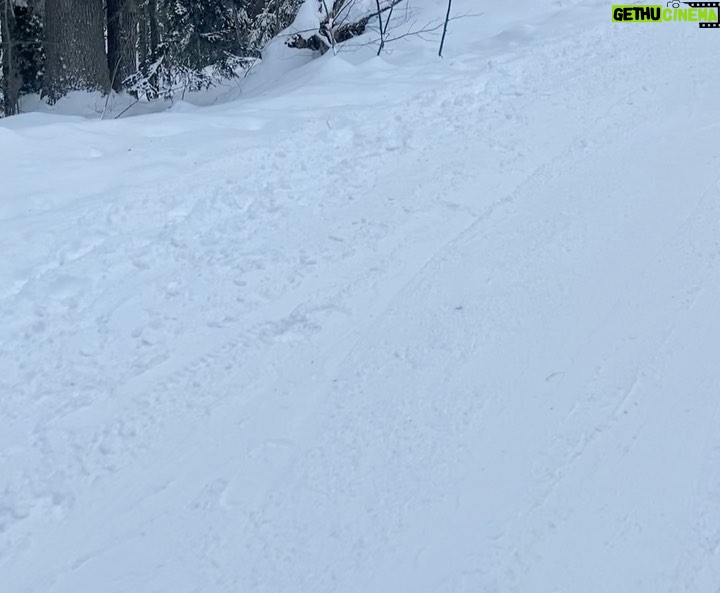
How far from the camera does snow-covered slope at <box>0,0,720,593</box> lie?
279 cm

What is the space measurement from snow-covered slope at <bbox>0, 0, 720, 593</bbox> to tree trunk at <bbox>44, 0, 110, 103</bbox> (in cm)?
320

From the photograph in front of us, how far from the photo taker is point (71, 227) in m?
4.82

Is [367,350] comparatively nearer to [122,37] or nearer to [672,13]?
[672,13]

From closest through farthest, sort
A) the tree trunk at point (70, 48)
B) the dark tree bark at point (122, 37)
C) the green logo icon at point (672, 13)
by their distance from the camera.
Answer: the green logo icon at point (672, 13), the tree trunk at point (70, 48), the dark tree bark at point (122, 37)

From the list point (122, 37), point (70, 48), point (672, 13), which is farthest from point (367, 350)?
point (122, 37)

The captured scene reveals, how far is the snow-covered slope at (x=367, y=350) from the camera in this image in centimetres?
279

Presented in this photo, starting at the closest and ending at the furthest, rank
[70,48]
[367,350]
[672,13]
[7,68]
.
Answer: [367,350], [672,13], [70,48], [7,68]

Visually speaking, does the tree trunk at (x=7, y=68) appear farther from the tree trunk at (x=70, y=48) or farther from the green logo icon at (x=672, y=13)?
the green logo icon at (x=672, y=13)

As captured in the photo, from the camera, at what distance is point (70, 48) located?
9.59 m

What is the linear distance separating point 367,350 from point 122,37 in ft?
30.8

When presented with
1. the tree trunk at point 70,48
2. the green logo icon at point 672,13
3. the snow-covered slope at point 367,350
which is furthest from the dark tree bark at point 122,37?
the green logo icon at point 672,13

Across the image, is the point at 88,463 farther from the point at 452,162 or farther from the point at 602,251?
the point at 452,162

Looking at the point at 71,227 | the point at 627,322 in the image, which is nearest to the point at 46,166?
the point at 71,227

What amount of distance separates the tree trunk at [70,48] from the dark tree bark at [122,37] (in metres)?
1.27
